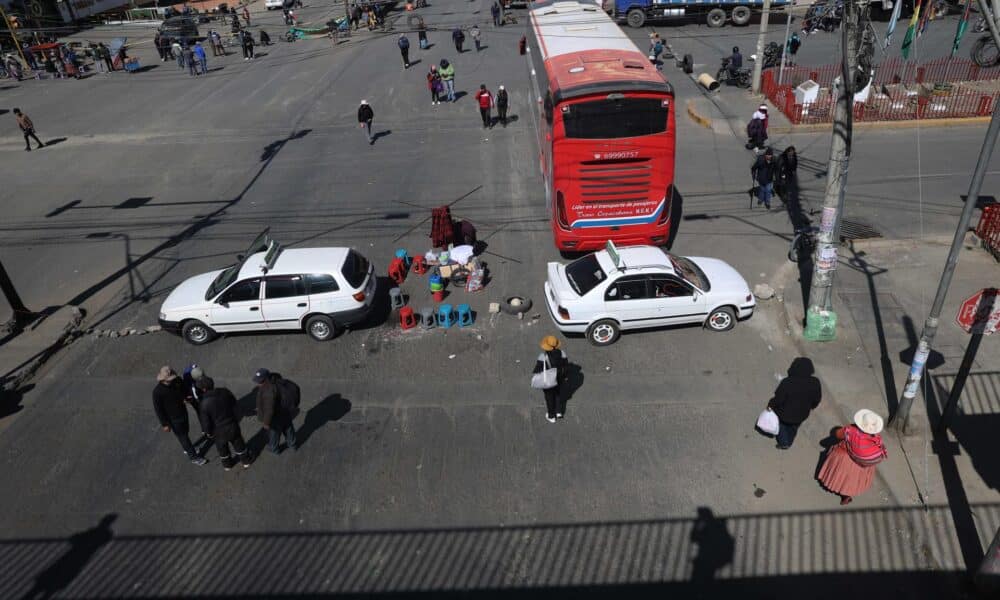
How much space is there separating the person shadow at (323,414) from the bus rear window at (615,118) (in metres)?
6.52

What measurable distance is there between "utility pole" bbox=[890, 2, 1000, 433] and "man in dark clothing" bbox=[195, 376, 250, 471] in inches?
350

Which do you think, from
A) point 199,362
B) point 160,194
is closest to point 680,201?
point 199,362

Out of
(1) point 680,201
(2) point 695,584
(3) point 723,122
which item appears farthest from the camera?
(3) point 723,122

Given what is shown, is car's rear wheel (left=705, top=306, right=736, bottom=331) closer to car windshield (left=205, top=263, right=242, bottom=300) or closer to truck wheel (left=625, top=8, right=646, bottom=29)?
car windshield (left=205, top=263, right=242, bottom=300)

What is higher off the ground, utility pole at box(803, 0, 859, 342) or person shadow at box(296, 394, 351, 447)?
utility pole at box(803, 0, 859, 342)

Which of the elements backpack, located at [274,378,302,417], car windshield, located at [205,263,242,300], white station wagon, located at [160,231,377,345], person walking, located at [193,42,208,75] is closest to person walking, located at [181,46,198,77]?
person walking, located at [193,42,208,75]

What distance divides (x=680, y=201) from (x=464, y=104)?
493 inches

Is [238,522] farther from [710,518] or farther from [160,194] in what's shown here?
[160,194]

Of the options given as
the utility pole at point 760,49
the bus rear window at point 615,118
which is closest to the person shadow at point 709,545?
the bus rear window at point 615,118

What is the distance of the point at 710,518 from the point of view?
24.3 ft

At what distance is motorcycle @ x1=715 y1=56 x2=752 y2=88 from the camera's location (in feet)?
79.0

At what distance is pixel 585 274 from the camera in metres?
10.7

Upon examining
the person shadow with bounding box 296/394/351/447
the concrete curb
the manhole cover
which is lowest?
the manhole cover

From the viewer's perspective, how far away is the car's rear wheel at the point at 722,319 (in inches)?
A: 418
